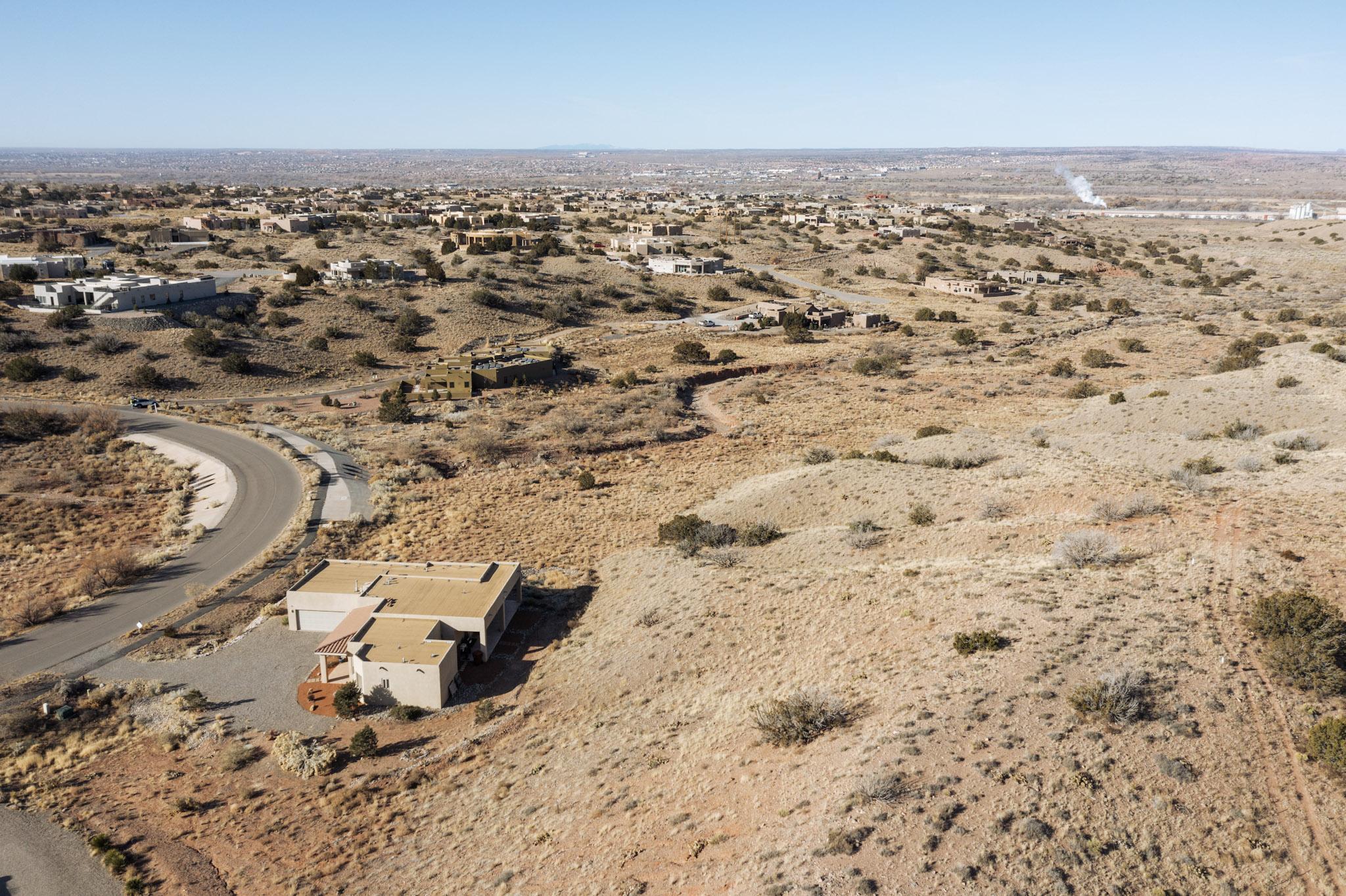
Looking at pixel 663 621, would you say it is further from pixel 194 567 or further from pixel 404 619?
pixel 194 567

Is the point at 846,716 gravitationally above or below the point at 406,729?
above

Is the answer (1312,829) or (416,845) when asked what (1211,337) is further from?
(416,845)

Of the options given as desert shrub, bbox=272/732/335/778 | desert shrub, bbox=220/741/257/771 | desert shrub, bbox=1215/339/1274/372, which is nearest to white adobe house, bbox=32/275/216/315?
desert shrub, bbox=220/741/257/771

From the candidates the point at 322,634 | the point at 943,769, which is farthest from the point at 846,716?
the point at 322,634

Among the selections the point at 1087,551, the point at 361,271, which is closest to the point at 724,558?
the point at 1087,551

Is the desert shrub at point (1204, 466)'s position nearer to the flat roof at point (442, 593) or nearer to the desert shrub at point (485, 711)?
the flat roof at point (442, 593)

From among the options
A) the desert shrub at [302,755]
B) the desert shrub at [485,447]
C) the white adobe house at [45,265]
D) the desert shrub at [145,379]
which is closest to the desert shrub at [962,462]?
the desert shrub at [485,447]
